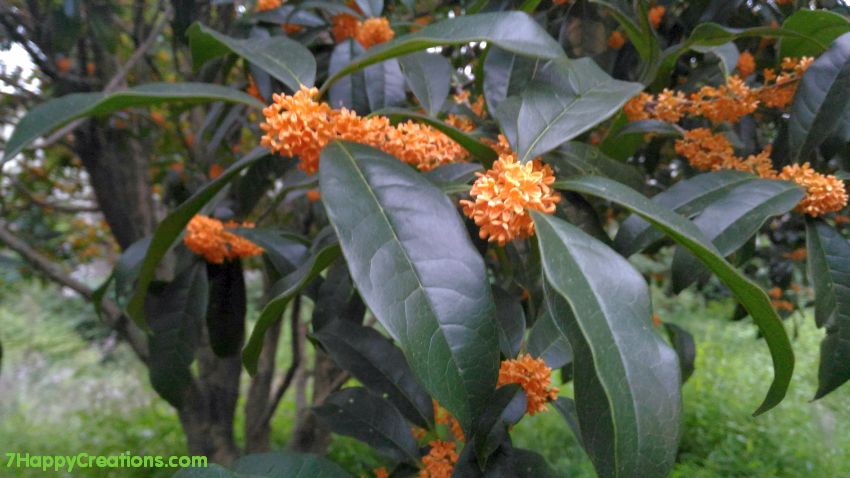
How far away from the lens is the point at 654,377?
0.49m

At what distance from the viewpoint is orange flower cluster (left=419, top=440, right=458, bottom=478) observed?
88cm

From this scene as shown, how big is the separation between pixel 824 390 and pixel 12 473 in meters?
2.67

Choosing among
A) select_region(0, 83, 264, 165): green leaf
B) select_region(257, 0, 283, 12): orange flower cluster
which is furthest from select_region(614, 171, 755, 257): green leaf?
select_region(257, 0, 283, 12): orange flower cluster

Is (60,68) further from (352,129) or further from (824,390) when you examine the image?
(824,390)

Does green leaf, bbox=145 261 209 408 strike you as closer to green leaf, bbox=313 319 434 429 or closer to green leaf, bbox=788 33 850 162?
green leaf, bbox=313 319 434 429

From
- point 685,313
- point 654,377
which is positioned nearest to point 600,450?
point 654,377

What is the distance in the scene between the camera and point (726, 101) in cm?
94

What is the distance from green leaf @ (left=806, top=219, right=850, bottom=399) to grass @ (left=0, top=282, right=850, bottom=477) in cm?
12

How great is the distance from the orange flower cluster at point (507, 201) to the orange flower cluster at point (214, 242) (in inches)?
24.1

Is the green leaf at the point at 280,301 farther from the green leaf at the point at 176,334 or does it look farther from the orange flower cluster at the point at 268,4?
the orange flower cluster at the point at 268,4

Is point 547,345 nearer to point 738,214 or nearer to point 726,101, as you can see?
point 738,214

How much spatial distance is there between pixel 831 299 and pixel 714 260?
14.3 inches

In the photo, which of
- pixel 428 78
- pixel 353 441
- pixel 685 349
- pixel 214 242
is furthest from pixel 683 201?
pixel 353 441

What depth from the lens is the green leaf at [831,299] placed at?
771 millimetres
